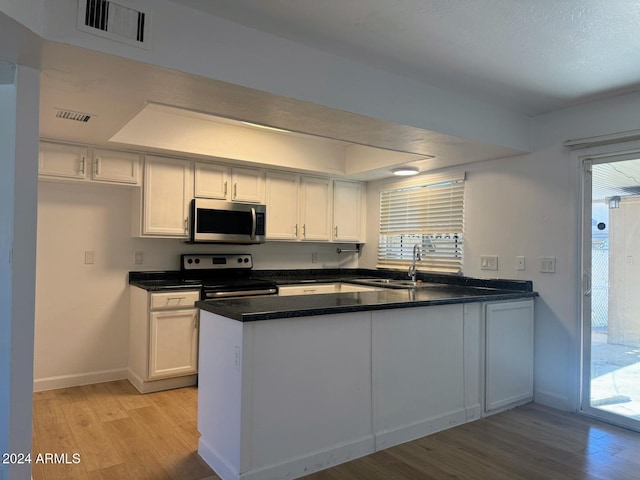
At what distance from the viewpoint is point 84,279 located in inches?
154

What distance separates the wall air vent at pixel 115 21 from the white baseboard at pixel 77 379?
3061mm

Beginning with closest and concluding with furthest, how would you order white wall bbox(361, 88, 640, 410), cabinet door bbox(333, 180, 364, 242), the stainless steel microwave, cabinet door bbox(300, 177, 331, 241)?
white wall bbox(361, 88, 640, 410) → the stainless steel microwave → cabinet door bbox(300, 177, 331, 241) → cabinet door bbox(333, 180, 364, 242)

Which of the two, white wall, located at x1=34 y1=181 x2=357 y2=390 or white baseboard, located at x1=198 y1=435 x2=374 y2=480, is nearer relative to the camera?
white baseboard, located at x1=198 y1=435 x2=374 y2=480

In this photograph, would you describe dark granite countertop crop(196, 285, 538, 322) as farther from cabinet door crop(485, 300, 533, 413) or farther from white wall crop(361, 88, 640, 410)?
white wall crop(361, 88, 640, 410)

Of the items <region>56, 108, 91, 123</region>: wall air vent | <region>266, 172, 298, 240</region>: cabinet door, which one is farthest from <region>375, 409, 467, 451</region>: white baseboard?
<region>56, 108, 91, 123</region>: wall air vent

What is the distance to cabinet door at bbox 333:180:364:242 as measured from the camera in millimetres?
5117

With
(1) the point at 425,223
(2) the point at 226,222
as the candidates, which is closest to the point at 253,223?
(2) the point at 226,222

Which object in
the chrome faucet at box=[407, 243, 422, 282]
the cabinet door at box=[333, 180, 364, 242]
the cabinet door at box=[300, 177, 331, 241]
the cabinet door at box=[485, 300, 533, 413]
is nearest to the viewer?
the cabinet door at box=[485, 300, 533, 413]

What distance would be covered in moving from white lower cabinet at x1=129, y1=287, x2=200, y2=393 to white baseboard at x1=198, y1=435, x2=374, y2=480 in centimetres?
127

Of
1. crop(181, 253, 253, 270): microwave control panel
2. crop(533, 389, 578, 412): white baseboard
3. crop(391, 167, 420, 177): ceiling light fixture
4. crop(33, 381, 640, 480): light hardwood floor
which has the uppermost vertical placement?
crop(391, 167, 420, 177): ceiling light fixture

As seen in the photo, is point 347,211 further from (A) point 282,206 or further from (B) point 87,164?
(B) point 87,164

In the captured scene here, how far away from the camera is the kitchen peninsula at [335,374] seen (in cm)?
224

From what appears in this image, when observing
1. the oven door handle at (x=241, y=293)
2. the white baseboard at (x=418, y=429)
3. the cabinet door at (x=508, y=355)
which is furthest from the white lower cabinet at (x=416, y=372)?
the oven door handle at (x=241, y=293)

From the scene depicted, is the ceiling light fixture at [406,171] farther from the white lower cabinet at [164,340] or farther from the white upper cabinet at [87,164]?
the white upper cabinet at [87,164]
